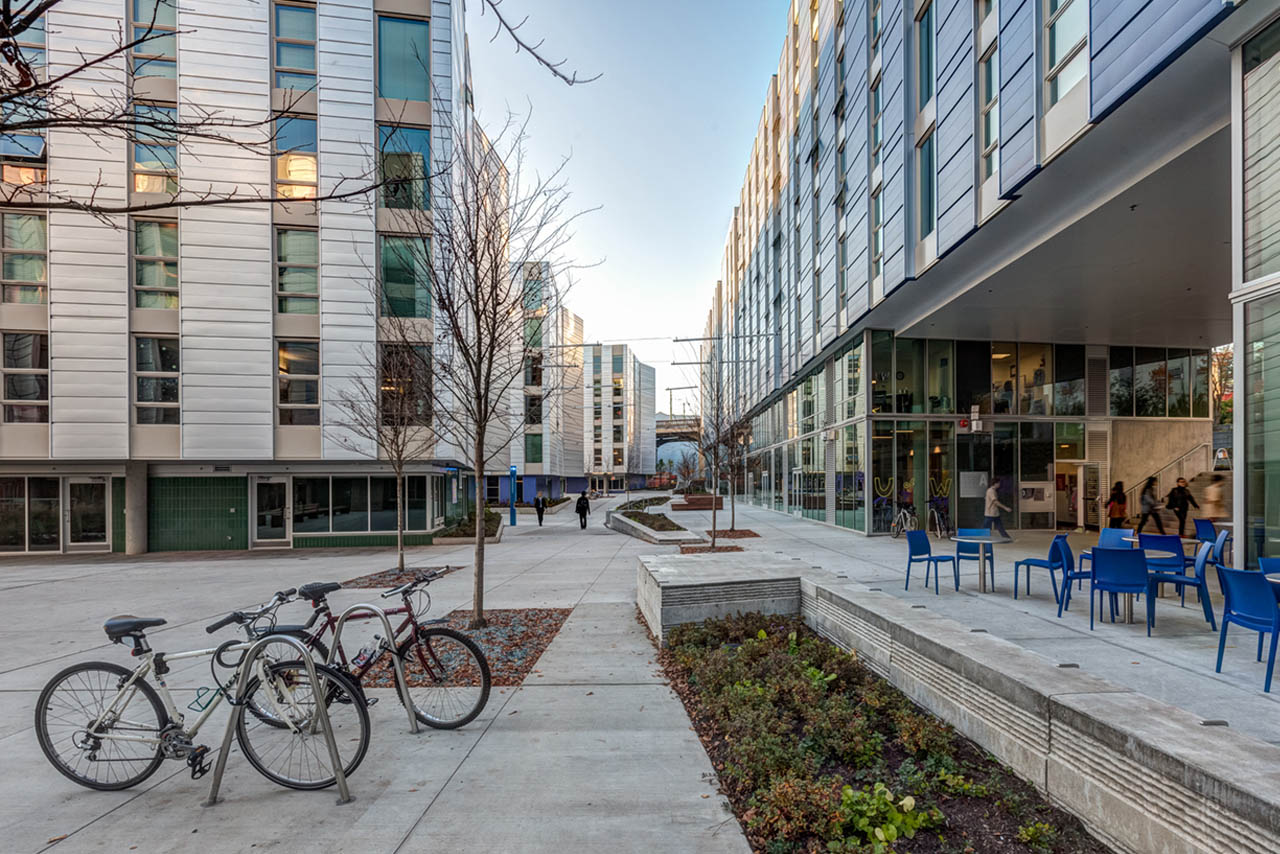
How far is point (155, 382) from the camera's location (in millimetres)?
18719

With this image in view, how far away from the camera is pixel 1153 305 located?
48.3 ft

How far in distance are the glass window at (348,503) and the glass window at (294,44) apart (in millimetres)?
12860

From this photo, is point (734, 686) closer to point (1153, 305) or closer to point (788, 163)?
point (1153, 305)

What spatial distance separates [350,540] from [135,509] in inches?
262

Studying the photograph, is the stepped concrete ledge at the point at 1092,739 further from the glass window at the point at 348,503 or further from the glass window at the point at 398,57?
the glass window at the point at 398,57

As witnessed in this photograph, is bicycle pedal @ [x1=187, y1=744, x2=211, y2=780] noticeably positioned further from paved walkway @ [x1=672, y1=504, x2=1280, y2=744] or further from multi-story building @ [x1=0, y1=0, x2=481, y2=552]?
multi-story building @ [x1=0, y1=0, x2=481, y2=552]

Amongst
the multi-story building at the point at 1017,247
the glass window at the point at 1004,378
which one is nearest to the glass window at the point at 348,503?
the multi-story building at the point at 1017,247

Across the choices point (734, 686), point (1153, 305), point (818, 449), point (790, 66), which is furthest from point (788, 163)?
point (734, 686)

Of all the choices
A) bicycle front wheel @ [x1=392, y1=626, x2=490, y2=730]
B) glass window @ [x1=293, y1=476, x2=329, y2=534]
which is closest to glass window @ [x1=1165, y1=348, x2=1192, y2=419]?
bicycle front wheel @ [x1=392, y1=626, x2=490, y2=730]

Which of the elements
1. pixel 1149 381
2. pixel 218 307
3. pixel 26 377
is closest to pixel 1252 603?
pixel 1149 381

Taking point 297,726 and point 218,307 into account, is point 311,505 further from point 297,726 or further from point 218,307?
point 297,726

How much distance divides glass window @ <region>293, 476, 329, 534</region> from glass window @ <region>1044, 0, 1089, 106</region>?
2133cm

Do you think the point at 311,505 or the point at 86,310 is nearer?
the point at 86,310

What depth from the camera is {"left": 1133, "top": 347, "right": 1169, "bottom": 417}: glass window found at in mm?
18984
